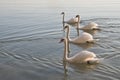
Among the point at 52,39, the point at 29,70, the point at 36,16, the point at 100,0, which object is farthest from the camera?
the point at 100,0

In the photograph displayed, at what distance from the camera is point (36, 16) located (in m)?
27.1

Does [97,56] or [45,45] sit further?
→ [45,45]

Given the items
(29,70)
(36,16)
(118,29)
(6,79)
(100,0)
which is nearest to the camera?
(6,79)

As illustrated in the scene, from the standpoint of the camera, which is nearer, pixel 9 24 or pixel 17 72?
pixel 17 72

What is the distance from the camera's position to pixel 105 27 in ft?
68.9

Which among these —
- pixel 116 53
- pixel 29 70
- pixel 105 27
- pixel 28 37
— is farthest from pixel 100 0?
pixel 29 70

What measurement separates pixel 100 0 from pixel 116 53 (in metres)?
28.1

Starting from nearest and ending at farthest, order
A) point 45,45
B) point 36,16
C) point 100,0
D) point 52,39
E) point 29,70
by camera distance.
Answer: point 29,70 < point 45,45 < point 52,39 < point 36,16 < point 100,0

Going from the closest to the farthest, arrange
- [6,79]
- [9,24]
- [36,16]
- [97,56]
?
[6,79] < [97,56] < [9,24] < [36,16]

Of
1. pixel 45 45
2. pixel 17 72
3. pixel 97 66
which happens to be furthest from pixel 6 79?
pixel 45 45

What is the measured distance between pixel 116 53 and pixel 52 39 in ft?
16.1

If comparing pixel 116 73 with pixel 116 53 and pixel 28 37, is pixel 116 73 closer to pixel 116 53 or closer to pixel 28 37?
pixel 116 53

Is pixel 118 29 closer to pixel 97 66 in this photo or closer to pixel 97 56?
pixel 97 56

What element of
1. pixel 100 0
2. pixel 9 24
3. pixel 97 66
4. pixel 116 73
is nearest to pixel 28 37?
pixel 9 24
